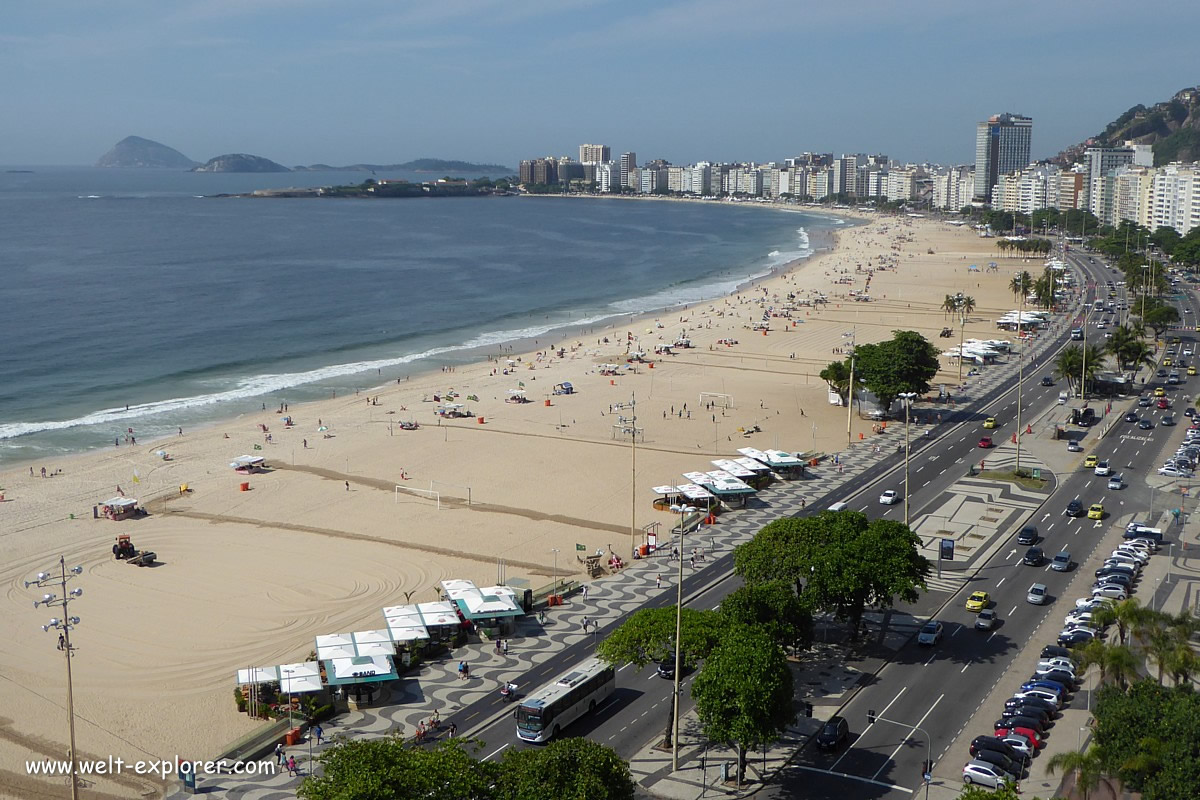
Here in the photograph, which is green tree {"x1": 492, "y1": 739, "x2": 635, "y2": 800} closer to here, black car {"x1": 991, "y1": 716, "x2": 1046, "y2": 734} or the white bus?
the white bus

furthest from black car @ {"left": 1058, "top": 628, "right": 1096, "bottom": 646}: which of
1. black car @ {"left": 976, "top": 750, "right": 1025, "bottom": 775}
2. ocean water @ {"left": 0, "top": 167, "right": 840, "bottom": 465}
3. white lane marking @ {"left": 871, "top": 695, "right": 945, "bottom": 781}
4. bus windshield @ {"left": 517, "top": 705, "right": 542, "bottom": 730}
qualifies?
ocean water @ {"left": 0, "top": 167, "right": 840, "bottom": 465}

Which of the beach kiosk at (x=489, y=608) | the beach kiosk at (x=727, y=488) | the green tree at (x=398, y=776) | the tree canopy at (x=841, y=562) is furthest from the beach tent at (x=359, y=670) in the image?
the beach kiosk at (x=727, y=488)

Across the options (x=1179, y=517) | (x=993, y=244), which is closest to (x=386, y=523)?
(x=1179, y=517)

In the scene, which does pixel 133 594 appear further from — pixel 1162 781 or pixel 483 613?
pixel 1162 781

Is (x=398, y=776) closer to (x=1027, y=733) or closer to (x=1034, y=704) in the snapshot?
(x=1027, y=733)

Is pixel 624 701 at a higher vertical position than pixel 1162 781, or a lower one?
lower

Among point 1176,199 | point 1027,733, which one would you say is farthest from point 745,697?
point 1176,199

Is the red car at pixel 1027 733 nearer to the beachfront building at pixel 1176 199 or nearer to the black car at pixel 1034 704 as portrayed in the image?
the black car at pixel 1034 704
